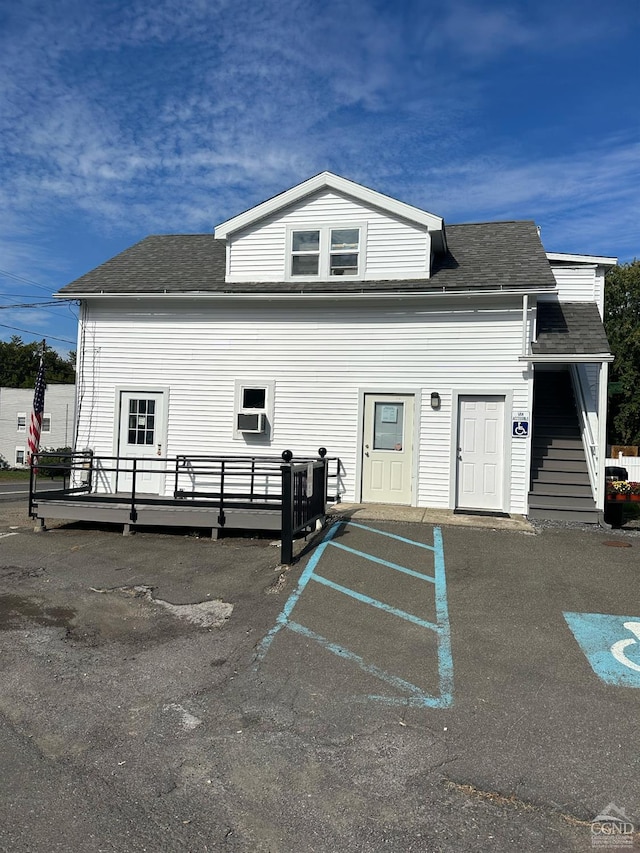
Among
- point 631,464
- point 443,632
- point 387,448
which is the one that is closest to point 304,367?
point 387,448

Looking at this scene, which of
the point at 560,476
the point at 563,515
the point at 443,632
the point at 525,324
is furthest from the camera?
the point at 560,476

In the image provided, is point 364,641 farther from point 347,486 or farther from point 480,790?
point 347,486

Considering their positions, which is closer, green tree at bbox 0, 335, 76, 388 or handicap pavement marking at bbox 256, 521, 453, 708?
handicap pavement marking at bbox 256, 521, 453, 708

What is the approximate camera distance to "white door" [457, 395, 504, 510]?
1014 centimetres

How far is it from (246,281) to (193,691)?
892 centimetres

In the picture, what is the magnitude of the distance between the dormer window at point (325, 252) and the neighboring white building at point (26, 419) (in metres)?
30.3

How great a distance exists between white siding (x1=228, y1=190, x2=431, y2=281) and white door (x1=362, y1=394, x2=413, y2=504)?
8.15ft

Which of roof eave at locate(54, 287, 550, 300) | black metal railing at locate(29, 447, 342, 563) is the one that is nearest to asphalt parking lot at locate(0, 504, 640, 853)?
black metal railing at locate(29, 447, 342, 563)

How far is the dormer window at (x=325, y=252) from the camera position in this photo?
36.3 ft

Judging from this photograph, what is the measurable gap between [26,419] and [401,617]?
38966mm

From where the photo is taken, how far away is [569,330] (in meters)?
10.5

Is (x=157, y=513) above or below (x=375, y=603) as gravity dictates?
above

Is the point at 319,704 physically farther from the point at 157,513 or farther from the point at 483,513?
the point at 483,513

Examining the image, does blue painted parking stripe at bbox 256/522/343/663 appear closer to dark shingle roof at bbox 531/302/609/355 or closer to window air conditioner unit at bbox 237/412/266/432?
window air conditioner unit at bbox 237/412/266/432
